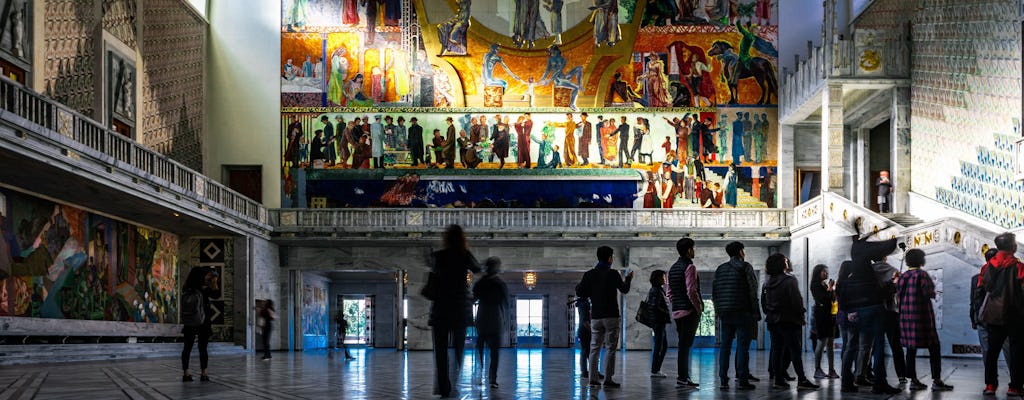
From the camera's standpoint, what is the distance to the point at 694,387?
10.7 metres

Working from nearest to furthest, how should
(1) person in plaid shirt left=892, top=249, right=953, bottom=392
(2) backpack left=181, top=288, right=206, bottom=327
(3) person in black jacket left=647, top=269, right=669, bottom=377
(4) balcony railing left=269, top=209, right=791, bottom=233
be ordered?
(1) person in plaid shirt left=892, top=249, right=953, bottom=392 → (2) backpack left=181, top=288, right=206, bottom=327 → (3) person in black jacket left=647, top=269, right=669, bottom=377 → (4) balcony railing left=269, top=209, right=791, bottom=233

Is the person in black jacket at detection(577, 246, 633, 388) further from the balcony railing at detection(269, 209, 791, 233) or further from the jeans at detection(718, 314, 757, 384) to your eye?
the balcony railing at detection(269, 209, 791, 233)

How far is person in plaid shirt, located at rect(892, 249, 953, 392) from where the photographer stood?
10.7 meters

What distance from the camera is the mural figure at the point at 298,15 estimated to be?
103 ft

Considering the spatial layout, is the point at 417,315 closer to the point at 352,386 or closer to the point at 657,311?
the point at 657,311

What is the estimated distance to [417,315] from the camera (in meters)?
31.0

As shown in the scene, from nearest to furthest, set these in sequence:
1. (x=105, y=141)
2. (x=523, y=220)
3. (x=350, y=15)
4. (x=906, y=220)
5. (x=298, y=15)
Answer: (x=105, y=141)
(x=906, y=220)
(x=523, y=220)
(x=298, y=15)
(x=350, y=15)

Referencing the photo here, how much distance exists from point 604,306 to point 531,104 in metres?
21.2

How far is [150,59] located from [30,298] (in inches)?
364

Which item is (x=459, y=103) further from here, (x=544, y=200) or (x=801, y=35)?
(x=801, y=35)

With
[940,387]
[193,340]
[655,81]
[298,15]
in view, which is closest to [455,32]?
[298,15]

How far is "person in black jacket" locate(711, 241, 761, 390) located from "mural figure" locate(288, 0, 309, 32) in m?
23.0

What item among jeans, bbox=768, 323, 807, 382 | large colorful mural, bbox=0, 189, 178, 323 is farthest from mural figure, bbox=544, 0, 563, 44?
jeans, bbox=768, 323, 807, 382

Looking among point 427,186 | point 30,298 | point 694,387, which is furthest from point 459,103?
point 694,387
